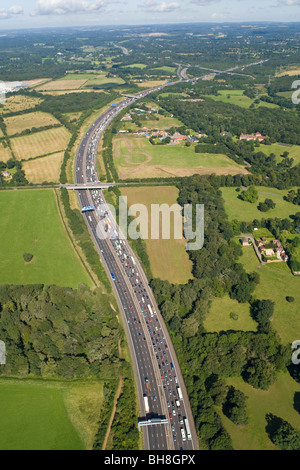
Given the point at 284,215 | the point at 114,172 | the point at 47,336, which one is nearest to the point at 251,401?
the point at 47,336

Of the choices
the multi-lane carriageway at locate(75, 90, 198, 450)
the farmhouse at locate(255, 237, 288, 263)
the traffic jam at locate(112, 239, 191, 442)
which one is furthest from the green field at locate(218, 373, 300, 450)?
the farmhouse at locate(255, 237, 288, 263)

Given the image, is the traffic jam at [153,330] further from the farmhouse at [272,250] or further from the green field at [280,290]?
the farmhouse at [272,250]

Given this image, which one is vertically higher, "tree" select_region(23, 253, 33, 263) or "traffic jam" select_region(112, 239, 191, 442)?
"tree" select_region(23, 253, 33, 263)

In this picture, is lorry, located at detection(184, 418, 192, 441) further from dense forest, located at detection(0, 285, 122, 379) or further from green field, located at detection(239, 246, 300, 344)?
green field, located at detection(239, 246, 300, 344)

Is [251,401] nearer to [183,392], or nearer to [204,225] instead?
[183,392]

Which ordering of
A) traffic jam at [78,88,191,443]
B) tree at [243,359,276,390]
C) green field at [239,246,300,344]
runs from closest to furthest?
traffic jam at [78,88,191,443]
tree at [243,359,276,390]
green field at [239,246,300,344]

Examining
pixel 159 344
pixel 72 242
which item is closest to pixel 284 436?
pixel 159 344

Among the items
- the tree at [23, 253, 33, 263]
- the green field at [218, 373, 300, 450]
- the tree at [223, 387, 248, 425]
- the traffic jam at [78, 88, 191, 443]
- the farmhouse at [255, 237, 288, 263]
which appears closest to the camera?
the green field at [218, 373, 300, 450]
